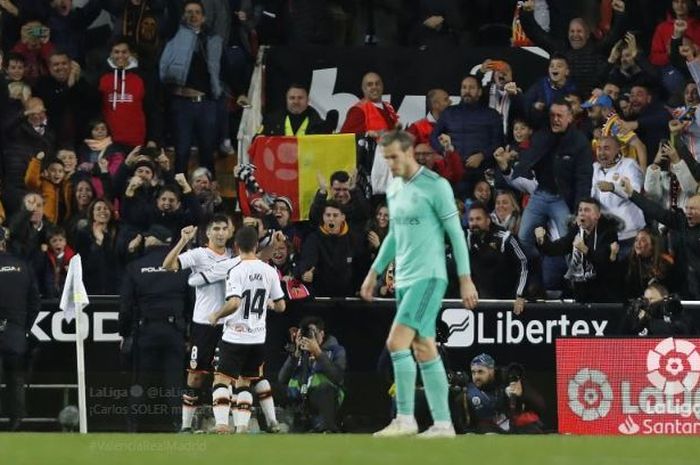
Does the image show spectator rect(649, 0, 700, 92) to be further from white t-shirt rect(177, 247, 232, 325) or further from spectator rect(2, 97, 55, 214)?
spectator rect(2, 97, 55, 214)

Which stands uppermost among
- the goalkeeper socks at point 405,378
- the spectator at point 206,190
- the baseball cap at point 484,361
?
the spectator at point 206,190

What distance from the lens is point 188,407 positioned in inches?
680

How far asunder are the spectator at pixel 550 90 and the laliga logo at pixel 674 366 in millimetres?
3772

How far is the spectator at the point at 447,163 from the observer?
65.8 feet

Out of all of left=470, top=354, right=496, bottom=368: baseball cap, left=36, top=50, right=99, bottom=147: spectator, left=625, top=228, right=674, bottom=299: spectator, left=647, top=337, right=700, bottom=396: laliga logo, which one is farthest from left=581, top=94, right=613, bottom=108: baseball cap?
left=36, top=50, right=99, bottom=147: spectator

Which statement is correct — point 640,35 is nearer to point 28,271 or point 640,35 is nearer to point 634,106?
point 634,106

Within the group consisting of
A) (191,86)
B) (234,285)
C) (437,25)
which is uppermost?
(437,25)

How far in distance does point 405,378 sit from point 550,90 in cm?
855

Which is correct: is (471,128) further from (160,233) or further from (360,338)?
(160,233)

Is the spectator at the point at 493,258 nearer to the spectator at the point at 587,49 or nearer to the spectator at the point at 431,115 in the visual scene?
the spectator at the point at 431,115

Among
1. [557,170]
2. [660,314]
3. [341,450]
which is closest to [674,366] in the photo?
[660,314]

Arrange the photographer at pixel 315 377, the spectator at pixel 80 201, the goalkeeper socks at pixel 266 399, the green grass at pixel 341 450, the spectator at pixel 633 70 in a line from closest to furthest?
the green grass at pixel 341 450 < the goalkeeper socks at pixel 266 399 < the photographer at pixel 315 377 < the spectator at pixel 80 201 < the spectator at pixel 633 70

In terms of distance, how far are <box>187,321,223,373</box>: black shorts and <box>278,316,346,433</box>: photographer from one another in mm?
953

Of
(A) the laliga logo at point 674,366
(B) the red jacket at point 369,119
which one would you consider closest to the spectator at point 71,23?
(B) the red jacket at point 369,119
